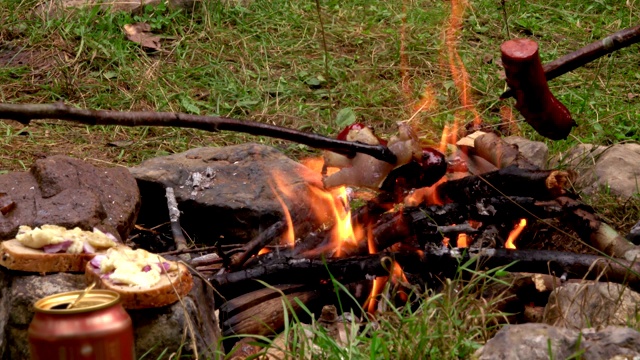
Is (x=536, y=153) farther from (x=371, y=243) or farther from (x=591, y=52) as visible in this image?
(x=371, y=243)

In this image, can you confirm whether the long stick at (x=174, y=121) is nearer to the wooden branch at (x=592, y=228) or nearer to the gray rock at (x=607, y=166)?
the wooden branch at (x=592, y=228)

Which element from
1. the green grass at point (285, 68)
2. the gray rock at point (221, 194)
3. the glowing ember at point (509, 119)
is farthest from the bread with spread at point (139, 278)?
the glowing ember at point (509, 119)

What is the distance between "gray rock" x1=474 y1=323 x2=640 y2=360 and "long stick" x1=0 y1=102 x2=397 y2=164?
56.7 inches

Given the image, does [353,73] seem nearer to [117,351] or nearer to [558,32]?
[558,32]

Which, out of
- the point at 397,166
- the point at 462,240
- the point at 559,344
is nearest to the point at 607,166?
the point at 462,240

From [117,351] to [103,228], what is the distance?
164 cm


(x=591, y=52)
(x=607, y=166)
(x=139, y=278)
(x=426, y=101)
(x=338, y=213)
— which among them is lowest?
(x=426, y=101)

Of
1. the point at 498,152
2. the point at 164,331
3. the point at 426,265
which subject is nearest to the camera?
the point at 164,331

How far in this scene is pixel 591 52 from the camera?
413cm

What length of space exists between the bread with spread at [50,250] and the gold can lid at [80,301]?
0.79 metres

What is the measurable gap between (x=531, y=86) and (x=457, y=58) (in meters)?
4.02

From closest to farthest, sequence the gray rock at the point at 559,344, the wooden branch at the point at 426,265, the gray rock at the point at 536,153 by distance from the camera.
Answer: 1. the gray rock at the point at 559,344
2. the wooden branch at the point at 426,265
3. the gray rock at the point at 536,153

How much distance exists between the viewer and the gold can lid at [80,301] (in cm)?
245

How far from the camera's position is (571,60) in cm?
415
